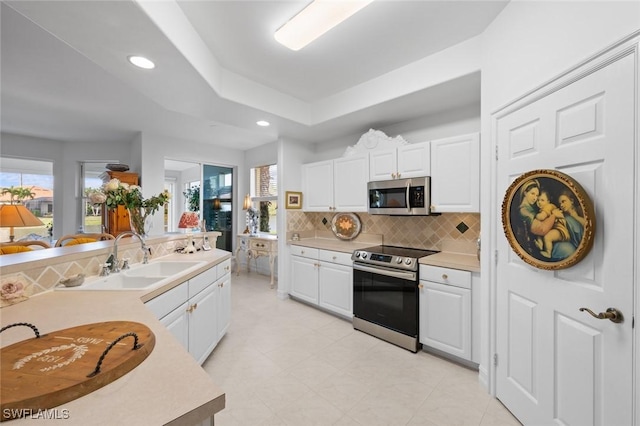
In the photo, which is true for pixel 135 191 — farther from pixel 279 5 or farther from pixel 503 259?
pixel 503 259

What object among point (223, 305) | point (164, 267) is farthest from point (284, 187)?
point (164, 267)

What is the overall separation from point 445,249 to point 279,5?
8.92 ft

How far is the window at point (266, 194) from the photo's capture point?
222 inches

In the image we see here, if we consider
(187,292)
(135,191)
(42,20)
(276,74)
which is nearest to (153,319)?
(187,292)

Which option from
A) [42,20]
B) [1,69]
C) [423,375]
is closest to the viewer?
[42,20]

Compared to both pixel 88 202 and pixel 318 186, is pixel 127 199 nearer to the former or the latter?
pixel 318 186

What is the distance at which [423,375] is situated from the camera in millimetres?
2244

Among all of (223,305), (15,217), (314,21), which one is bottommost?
(223,305)

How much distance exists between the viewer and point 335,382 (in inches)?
84.6

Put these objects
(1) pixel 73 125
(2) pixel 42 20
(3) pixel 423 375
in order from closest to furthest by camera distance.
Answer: (2) pixel 42 20
(3) pixel 423 375
(1) pixel 73 125

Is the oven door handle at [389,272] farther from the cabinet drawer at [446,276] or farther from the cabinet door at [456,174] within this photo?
the cabinet door at [456,174]

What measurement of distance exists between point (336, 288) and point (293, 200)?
58.7 inches

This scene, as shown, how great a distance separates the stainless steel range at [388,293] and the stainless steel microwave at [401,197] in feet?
Result: 1.52

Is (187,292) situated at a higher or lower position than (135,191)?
lower
